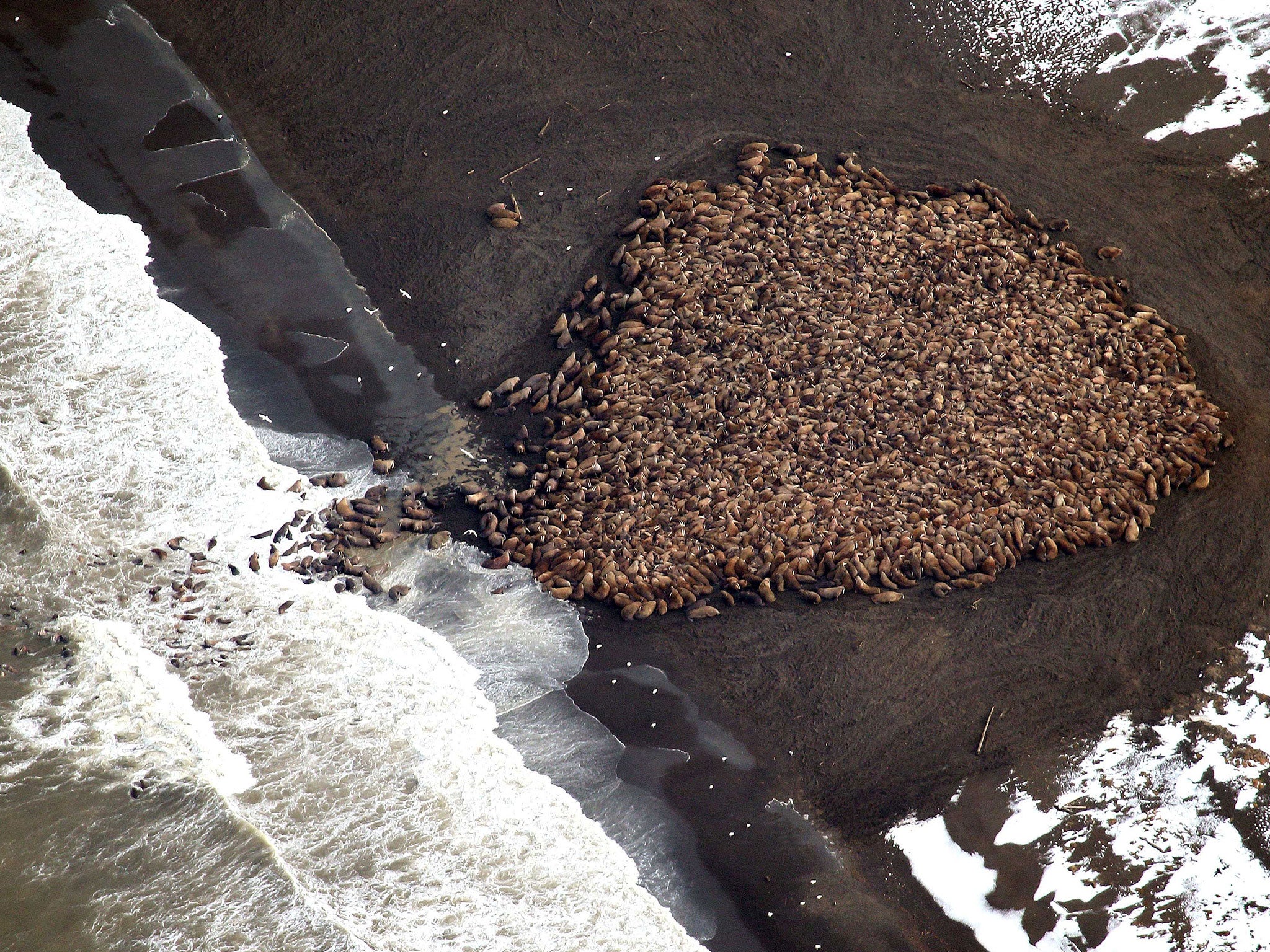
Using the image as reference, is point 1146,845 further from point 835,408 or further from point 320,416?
point 320,416

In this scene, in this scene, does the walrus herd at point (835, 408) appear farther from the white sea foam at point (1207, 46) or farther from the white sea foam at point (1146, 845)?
the white sea foam at point (1207, 46)

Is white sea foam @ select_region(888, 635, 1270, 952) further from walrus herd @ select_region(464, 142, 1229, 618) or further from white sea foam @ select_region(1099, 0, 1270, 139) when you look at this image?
white sea foam @ select_region(1099, 0, 1270, 139)

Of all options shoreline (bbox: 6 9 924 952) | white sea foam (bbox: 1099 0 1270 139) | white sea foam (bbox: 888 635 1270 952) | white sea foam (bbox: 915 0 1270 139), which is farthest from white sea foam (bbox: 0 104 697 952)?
white sea foam (bbox: 1099 0 1270 139)

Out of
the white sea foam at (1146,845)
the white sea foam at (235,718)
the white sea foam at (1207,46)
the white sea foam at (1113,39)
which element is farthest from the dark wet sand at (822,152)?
the white sea foam at (235,718)

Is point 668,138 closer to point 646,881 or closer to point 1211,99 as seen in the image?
point 1211,99

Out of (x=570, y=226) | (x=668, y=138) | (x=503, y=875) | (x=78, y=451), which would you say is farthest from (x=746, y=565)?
(x=78, y=451)

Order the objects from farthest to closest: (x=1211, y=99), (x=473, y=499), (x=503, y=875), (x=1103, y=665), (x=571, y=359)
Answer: (x=1211, y=99) < (x=571, y=359) < (x=473, y=499) < (x=1103, y=665) < (x=503, y=875)

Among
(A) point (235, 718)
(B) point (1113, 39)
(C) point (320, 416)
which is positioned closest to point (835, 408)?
(C) point (320, 416)
